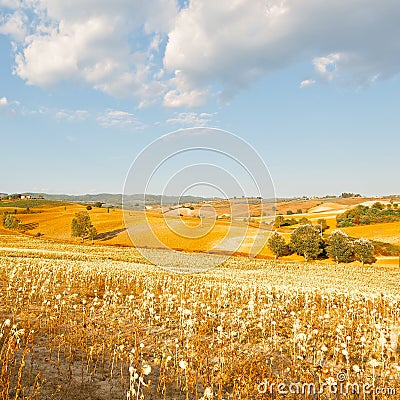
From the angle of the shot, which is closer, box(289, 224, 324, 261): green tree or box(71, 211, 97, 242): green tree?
box(289, 224, 324, 261): green tree

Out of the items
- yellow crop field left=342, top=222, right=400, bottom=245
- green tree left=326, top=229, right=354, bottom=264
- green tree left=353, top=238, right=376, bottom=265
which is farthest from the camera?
yellow crop field left=342, top=222, right=400, bottom=245

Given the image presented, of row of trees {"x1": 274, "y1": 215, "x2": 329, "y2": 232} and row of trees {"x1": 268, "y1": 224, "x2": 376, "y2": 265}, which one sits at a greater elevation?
row of trees {"x1": 274, "y1": 215, "x2": 329, "y2": 232}

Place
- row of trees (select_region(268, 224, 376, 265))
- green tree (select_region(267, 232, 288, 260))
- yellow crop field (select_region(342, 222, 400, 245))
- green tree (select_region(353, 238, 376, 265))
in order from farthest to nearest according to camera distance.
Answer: yellow crop field (select_region(342, 222, 400, 245)) → green tree (select_region(267, 232, 288, 260)) → row of trees (select_region(268, 224, 376, 265)) → green tree (select_region(353, 238, 376, 265))

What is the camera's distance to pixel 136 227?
196ft

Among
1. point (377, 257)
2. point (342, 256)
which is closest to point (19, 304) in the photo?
point (342, 256)

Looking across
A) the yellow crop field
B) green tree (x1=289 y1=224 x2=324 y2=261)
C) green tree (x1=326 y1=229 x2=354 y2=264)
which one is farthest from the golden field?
green tree (x1=326 y1=229 x2=354 y2=264)

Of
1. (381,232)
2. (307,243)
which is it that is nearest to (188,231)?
(307,243)

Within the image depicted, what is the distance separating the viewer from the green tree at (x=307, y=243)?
67312mm

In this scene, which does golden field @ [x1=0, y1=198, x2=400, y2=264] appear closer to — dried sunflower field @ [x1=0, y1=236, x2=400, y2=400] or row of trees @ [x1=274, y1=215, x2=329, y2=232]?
row of trees @ [x1=274, y1=215, x2=329, y2=232]

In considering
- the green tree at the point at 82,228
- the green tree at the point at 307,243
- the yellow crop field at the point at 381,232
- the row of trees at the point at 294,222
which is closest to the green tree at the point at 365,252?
the green tree at the point at 307,243

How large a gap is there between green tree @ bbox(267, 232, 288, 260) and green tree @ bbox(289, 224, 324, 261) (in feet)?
5.14

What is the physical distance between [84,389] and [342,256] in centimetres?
6418

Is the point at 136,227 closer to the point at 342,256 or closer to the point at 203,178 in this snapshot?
the point at 342,256

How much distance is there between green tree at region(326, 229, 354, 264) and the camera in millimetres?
64125
